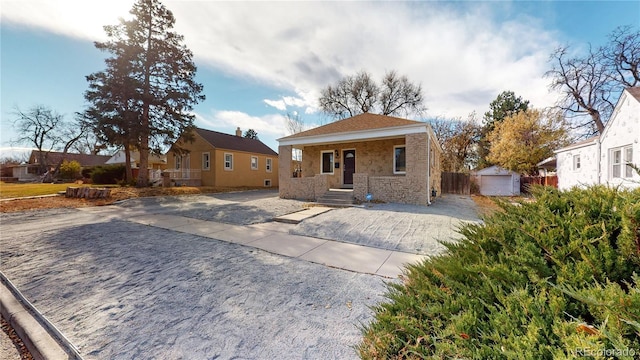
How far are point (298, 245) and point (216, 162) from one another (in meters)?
16.9

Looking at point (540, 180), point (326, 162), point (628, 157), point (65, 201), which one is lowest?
point (65, 201)

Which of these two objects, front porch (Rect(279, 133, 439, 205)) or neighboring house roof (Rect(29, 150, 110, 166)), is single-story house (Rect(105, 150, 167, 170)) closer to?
neighboring house roof (Rect(29, 150, 110, 166))

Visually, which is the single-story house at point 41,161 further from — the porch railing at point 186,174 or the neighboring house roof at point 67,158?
the porch railing at point 186,174

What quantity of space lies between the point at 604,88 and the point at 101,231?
33009mm

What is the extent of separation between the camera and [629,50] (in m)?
17.3

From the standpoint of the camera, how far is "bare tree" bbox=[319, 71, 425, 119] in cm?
2598

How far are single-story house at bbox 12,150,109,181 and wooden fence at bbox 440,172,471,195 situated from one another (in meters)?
41.9

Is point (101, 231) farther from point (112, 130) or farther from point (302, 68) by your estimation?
point (302, 68)

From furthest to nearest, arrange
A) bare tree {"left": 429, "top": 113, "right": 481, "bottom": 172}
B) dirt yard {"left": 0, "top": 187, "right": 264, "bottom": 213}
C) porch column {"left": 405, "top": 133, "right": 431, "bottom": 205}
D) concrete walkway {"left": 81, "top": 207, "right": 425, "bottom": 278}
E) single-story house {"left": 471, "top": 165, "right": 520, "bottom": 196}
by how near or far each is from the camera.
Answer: bare tree {"left": 429, "top": 113, "right": 481, "bottom": 172} → single-story house {"left": 471, "top": 165, "right": 520, "bottom": 196} → porch column {"left": 405, "top": 133, "right": 431, "bottom": 205} → dirt yard {"left": 0, "top": 187, "right": 264, "bottom": 213} → concrete walkway {"left": 81, "top": 207, "right": 425, "bottom": 278}

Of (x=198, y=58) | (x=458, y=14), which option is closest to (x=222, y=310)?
(x=458, y=14)

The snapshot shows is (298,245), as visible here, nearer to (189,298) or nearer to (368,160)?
(189,298)

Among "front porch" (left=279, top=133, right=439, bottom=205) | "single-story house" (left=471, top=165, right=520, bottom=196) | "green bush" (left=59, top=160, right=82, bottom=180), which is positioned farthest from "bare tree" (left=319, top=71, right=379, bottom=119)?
"green bush" (left=59, top=160, right=82, bottom=180)

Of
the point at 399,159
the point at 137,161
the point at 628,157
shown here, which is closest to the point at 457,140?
the point at 628,157

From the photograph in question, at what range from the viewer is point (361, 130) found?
37.8 feet
